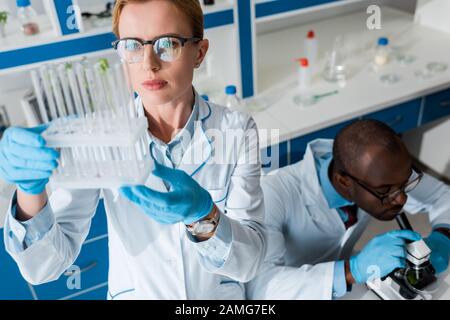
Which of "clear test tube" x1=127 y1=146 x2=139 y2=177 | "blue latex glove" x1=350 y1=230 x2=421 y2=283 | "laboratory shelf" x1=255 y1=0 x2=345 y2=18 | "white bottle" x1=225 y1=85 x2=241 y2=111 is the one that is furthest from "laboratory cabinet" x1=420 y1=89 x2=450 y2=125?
"clear test tube" x1=127 y1=146 x2=139 y2=177

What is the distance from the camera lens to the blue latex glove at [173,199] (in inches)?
28.5

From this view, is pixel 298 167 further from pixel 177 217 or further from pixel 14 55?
pixel 14 55

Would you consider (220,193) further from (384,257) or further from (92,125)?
(384,257)

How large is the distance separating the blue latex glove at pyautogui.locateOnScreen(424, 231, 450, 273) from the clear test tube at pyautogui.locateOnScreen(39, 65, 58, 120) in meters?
1.14

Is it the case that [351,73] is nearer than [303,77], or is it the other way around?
[303,77]

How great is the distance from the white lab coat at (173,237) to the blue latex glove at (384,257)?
36 centimetres

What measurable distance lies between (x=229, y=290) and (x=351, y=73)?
1495 millimetres

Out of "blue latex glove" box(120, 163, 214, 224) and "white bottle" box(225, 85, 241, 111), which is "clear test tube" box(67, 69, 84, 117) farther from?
"white bottle" box(225, 85, 241, 111)

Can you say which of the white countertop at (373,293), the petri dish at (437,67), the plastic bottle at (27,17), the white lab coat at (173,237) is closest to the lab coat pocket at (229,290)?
the white lab coat at (173,237)

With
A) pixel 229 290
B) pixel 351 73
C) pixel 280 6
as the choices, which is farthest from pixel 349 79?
pixel 229 290

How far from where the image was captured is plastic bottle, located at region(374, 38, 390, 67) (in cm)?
231

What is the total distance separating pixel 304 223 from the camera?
1499mm
